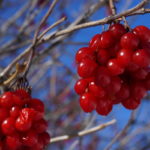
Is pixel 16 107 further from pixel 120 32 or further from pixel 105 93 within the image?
pixel 120 32

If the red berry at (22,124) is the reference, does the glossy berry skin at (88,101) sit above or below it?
above

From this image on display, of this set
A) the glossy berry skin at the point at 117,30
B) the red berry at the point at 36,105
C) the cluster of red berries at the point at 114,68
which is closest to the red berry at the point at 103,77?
the cluster of red berries at the point at 114,68

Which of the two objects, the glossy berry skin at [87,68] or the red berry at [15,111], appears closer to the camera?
the glossy berry skin at [87,68]

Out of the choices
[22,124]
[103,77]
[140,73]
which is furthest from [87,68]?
[22,124]

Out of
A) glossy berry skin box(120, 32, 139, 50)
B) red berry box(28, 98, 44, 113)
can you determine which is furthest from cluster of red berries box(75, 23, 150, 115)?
red berry box(28, 98, 44, 113)

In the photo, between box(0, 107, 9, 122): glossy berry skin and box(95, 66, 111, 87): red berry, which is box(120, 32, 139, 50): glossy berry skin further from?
box(0, 107, 9, 122): glossy berry skin

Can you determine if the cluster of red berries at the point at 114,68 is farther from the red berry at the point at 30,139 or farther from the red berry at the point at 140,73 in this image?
the red berry at the point at 30,139

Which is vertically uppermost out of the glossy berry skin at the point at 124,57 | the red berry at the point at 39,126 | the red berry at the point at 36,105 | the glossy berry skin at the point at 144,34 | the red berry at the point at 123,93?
the glossy berry skin at the point at 144,34

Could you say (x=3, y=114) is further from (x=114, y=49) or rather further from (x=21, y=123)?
(x=114, y=49)
